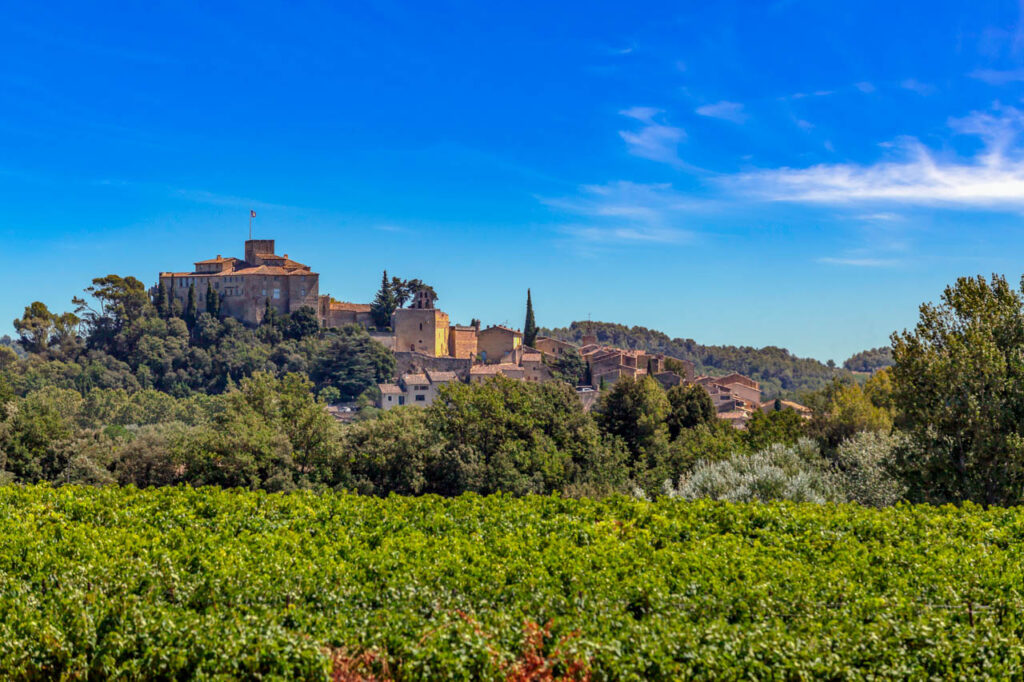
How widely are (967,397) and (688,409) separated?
71.2 ft

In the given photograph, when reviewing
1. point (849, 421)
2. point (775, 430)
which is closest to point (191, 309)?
point (775, 430)

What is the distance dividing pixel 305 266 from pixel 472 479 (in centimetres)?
6513

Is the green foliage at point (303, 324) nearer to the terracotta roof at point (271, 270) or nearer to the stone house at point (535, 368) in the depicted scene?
the terracotta roof at point (271, 270)

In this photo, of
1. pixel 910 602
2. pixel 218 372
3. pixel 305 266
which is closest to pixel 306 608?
pixel 910 602

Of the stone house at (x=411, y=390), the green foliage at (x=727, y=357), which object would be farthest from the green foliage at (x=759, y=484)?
the green foliage at (x=727, y=357)

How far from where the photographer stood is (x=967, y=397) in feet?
47.3

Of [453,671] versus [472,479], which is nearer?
[453,671]

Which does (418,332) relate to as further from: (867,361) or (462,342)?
(867,361)

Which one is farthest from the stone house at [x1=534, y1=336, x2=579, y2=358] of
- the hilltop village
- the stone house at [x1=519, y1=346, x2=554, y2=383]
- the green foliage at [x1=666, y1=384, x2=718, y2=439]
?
the green foliage at [x1=666, y1=384, x2=718, y2=439]

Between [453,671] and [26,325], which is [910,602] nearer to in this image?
[453,671]

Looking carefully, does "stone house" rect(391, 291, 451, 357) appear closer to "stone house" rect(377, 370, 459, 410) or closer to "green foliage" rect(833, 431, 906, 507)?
"stone house" rect(377, 370, 459, 410)

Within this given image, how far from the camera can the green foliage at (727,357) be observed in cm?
13925

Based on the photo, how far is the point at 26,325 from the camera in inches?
3135

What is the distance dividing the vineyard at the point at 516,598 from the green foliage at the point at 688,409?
25578 millimetres
